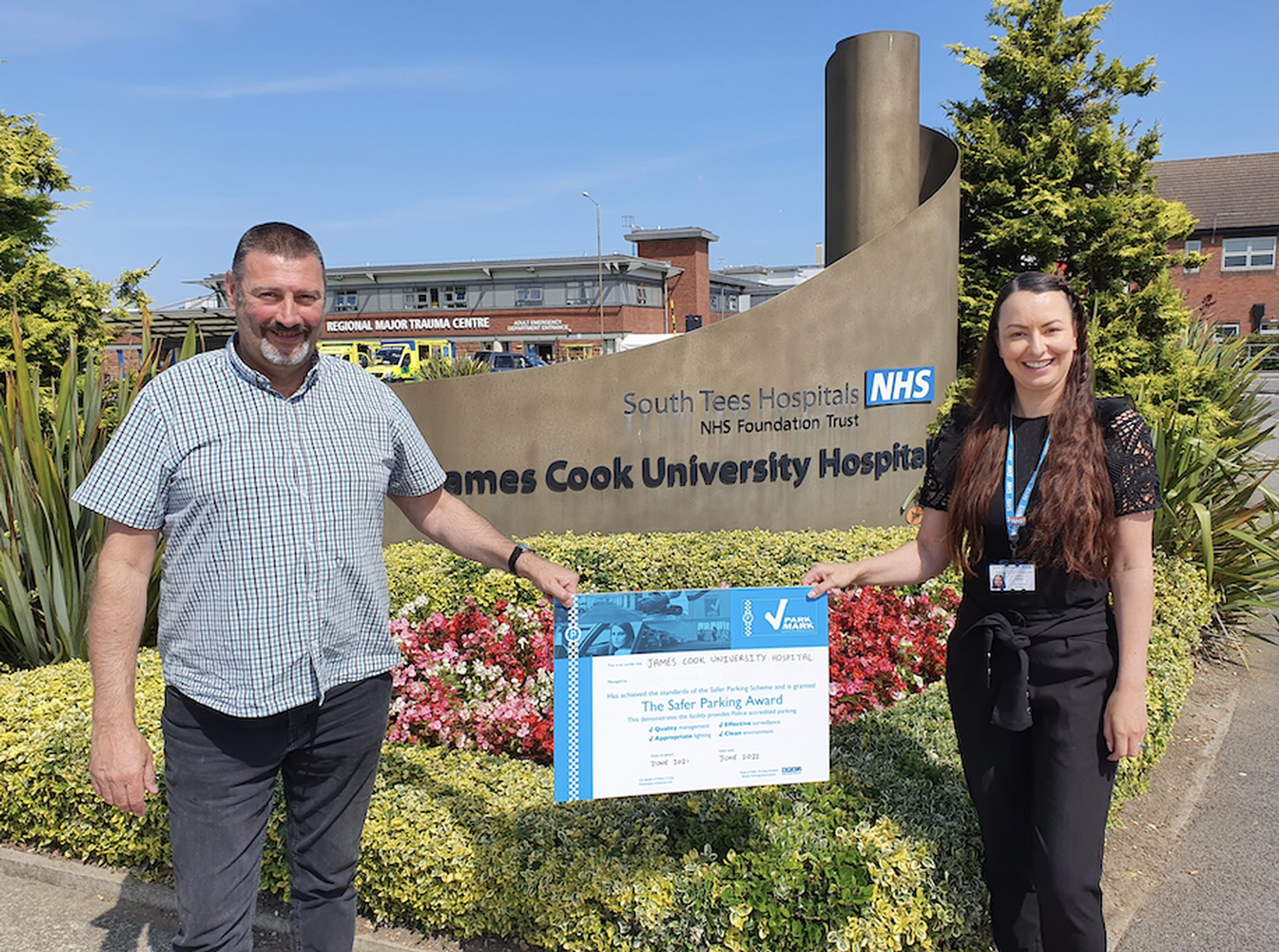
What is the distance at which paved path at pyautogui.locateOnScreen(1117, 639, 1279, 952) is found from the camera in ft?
10.4

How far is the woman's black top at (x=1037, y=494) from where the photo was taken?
241 centimetres

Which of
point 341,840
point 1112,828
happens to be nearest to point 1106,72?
point 1112,828

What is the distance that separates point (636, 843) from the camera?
2.97 m

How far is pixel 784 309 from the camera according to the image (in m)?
7.13

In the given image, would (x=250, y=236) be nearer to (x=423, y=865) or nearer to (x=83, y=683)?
(x=423, y=865)

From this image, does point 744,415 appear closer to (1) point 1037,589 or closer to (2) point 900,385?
(2) point 900,385

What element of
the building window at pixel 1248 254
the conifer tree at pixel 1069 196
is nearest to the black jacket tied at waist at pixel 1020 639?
the conifer tree at pixel 1069 196

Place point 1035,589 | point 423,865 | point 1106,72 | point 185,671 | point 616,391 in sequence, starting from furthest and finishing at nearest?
point 1106,72, point 616,391, point 423,865, point 1035,589, point 185,671

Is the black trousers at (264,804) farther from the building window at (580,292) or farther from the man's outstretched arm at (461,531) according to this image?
the building window at (580,292)

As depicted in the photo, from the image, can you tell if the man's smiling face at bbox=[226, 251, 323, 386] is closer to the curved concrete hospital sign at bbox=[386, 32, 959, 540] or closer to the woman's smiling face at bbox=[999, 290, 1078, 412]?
the woman's smiling face at bbox=[999, 290, 1078, 412]

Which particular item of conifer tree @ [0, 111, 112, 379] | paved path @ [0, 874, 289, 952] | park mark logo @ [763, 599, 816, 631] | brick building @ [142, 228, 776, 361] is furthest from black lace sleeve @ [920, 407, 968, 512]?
brick building @ [142, 228, 776, 361]

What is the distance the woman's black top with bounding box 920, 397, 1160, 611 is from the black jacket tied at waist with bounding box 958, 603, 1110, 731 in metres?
0.02

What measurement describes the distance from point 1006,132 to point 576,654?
7.49 meters

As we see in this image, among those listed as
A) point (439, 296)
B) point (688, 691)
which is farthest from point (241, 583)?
point (439, 296)
